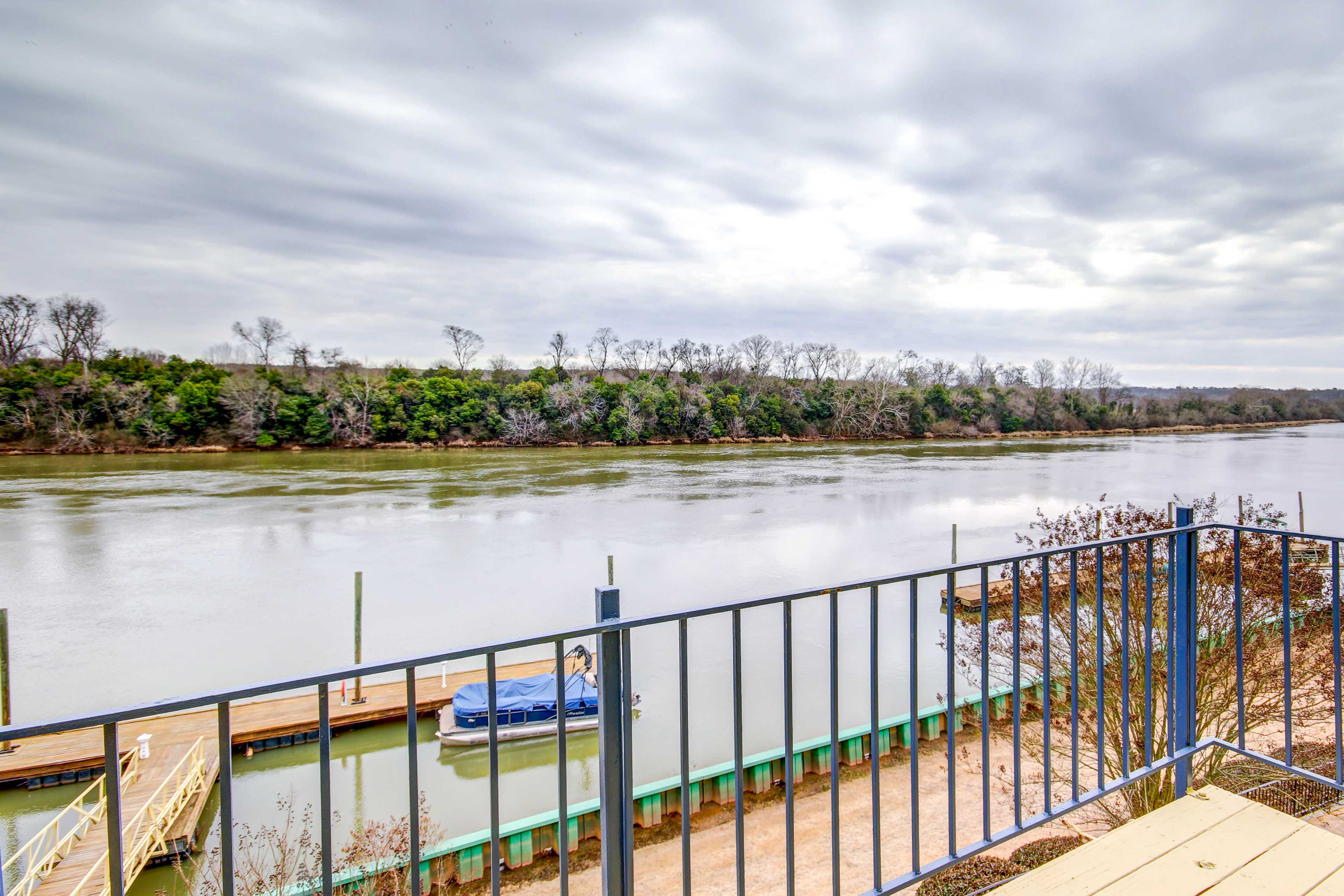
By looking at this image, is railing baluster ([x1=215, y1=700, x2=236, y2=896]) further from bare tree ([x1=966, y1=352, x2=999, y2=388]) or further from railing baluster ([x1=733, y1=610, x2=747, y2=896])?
bare tree ([x1=966, y1=352, x2=999, y2=388])

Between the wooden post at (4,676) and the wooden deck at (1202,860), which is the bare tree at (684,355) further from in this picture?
the wooden deck at (1202,860)

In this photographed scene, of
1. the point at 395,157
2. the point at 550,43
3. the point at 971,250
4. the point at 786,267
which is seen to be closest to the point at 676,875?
the point at 550,43

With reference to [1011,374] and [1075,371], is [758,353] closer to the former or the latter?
[1011,374]

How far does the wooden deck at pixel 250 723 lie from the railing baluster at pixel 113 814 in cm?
638

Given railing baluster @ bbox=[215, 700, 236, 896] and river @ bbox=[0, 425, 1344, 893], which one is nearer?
railing baluster @ bbox=[215, 700, 236, 896]

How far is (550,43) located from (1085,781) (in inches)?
506

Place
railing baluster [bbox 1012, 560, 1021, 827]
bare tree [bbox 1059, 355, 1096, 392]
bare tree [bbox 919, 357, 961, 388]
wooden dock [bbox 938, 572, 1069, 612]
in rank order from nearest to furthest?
railing baluster [bbox 1012, 560, 1021, 827], wooden dock [bbox 938, 572, 1069, 612], bare tree [bbox 919, 357, 961, 388], bare tree [bbox 1059, 355, 1096, 392]

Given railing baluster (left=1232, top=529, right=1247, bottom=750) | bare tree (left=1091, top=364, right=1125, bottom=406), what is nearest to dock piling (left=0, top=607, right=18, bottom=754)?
railing baluster (left=1232, top=529, right=1247, bottom=750)

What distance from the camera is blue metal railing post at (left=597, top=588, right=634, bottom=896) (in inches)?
44.4

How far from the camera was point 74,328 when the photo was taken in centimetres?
3681

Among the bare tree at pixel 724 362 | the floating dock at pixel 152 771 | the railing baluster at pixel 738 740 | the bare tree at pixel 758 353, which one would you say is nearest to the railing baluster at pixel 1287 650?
the railing baluster at pixel 738 740

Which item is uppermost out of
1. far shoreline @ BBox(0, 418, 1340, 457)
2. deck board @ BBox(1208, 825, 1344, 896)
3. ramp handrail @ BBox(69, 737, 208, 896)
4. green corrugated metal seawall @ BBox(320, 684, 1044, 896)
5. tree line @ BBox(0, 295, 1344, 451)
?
tree line @ BBox(0, 295, 1344, 451)

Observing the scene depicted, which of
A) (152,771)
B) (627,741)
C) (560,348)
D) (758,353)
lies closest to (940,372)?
(758,353)

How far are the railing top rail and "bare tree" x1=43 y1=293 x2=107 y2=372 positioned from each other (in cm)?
4730
